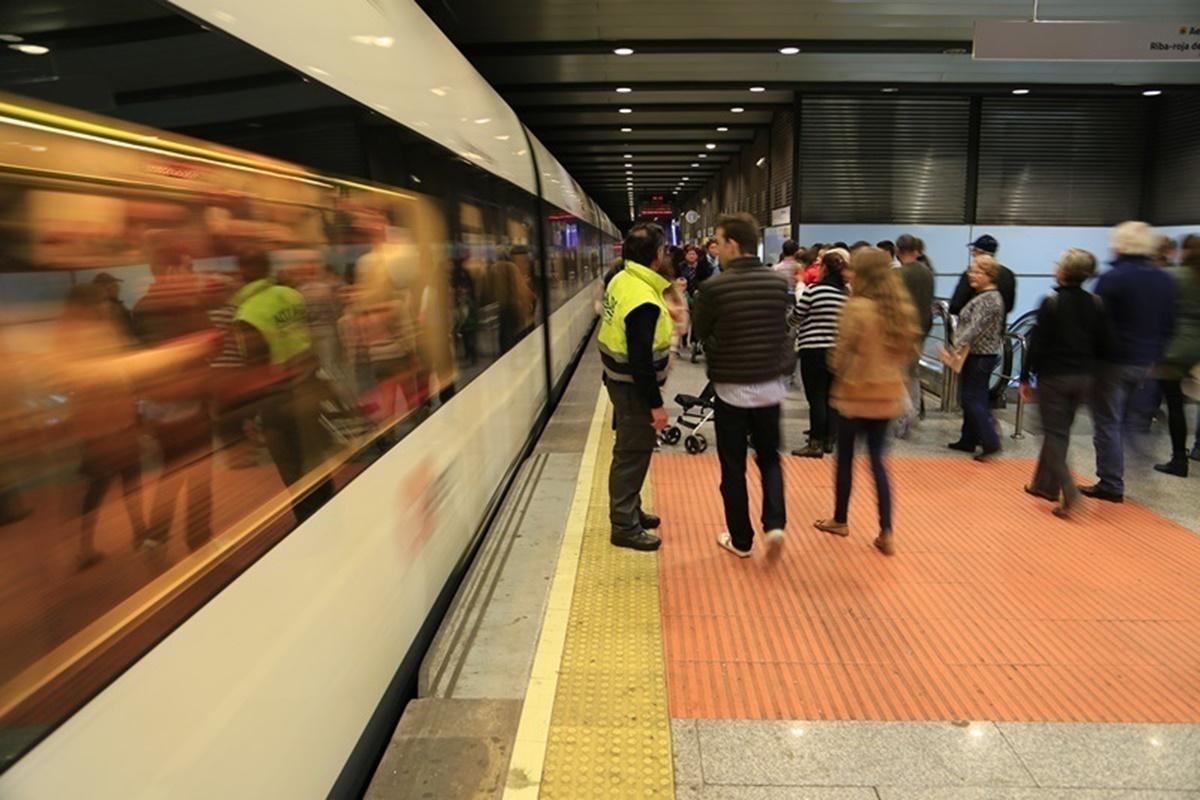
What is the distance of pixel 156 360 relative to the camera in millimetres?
1417

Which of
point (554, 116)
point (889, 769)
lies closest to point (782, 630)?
point (889, 769)

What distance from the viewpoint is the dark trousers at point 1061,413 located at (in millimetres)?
4203

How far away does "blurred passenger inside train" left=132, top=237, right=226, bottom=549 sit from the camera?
1400 millimetres

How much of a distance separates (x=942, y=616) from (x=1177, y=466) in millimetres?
3045

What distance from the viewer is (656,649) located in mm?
2980

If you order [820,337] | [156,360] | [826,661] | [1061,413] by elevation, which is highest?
[156,360]

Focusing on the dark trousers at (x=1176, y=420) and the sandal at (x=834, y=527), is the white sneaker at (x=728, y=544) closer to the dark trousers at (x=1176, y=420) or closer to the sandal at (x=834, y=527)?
the sandal at (x=834, y=527)

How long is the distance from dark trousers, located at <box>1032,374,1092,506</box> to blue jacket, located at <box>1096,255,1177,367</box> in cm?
28

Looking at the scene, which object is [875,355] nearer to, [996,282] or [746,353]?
[746,353]

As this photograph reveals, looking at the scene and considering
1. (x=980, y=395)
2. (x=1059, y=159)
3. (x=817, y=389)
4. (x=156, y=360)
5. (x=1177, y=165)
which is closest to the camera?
(x=156, y=360)

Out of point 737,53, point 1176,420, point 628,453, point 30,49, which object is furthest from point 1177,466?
point 737,53

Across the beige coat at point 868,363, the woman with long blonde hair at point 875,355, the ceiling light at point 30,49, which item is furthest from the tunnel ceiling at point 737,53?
the ceiling light at point 30,49

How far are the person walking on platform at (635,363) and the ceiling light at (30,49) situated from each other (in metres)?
2.56

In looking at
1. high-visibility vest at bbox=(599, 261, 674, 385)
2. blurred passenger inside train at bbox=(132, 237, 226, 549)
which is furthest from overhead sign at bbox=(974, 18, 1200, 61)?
blurred passenger inside train at bbox=(132, 237, 226, 549)
